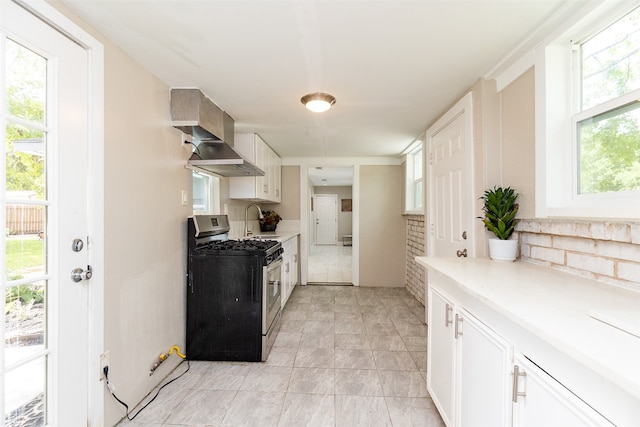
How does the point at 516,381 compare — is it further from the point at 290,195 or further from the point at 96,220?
the point at 290,195

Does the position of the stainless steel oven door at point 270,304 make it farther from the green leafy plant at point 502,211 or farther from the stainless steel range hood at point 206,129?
the green leafy plant at point 502,211

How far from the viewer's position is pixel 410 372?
6.68 feet

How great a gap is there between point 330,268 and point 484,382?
5.01 meters

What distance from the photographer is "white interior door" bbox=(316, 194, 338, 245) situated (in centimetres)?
1019

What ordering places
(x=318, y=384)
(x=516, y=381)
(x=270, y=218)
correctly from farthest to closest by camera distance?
1. (x=270, y=218)
2. (x=318, y=384)
3. (x=516, y=381)

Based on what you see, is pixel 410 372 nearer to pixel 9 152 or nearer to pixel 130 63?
pixel 9 152

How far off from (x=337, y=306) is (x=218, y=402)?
6.59 feet

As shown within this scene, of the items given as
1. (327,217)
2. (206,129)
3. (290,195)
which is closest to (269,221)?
(290,195)

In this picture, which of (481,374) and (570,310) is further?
(481,374)

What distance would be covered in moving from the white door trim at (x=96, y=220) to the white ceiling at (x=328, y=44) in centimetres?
23

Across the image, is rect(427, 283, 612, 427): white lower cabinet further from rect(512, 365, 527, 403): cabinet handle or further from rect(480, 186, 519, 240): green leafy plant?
rect(480, 186, 519, 240): green leafy plant

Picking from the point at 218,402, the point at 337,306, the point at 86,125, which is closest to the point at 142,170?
the point at 86,125

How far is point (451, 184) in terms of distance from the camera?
235 centimetres

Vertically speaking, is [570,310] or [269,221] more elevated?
[269,221]
